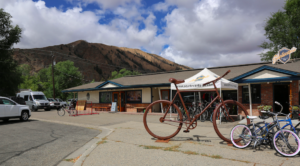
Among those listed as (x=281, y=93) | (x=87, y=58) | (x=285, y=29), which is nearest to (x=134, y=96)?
(x=281, y=93)

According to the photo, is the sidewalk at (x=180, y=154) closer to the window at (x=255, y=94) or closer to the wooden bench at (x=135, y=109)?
the window at (x=255, y=94)

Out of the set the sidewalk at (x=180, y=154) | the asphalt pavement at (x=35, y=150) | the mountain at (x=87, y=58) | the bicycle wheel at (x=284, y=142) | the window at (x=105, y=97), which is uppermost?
the mountain at (x=87, y=58)

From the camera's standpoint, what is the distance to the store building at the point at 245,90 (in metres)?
13.1

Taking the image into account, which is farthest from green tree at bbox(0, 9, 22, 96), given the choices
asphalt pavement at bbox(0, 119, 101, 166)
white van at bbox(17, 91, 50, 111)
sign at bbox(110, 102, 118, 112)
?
asphalt pavement at bbox(0, 119, 101, 166)

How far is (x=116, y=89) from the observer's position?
2306 centimetres

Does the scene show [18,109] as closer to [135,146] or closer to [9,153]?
[9,153]

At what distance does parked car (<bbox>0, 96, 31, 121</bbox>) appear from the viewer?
1281cm

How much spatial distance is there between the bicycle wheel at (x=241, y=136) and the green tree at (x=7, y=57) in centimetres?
3478

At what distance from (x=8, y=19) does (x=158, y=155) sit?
37.8 meters

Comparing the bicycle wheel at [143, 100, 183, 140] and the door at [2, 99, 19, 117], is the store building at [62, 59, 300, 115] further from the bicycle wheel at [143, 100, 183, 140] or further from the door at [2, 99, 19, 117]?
the door at [2, 99, 19, 117]

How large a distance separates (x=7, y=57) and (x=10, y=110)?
973 inches

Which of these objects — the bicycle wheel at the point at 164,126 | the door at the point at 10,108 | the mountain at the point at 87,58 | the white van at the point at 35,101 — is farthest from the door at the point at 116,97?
the mountain at the point at 87,58

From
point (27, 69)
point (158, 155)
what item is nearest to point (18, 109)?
point (158, 155)

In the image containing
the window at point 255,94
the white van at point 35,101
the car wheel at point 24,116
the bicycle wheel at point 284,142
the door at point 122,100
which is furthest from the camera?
the white van at point 35,101
